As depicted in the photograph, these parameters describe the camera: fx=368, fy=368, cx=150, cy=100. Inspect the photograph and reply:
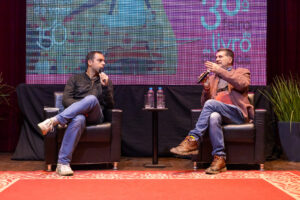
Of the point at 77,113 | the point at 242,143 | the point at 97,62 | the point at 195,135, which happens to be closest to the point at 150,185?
the point at 195,135

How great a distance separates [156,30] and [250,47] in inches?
43.5

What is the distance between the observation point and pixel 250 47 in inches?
167

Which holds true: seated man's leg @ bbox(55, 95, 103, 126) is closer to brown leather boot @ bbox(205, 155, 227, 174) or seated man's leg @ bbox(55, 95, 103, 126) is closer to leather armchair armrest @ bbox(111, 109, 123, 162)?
leather armchair armrest @ bbox(111, 109, 123, 162)

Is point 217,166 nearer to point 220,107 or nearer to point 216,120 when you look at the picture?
point 216,120

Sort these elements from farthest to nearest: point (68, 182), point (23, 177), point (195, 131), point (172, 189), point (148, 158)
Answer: point (148, 158) → point (195, 131) → point (23, 177) → point (68, 182) → point (172, 189)

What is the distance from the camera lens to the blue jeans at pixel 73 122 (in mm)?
3070

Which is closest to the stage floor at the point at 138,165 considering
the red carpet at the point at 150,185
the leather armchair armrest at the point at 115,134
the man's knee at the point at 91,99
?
the leather armchair armrest at the point at 115,134

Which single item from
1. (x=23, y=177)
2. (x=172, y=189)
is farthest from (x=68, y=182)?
(x=172, y=189)

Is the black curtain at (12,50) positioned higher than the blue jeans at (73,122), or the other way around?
the black curtain at (12,50)

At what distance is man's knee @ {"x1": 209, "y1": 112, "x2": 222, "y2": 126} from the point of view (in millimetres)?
3154

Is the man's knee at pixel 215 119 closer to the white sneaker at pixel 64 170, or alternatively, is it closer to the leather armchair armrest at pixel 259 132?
the leather armchair armrest at pixel 259 132

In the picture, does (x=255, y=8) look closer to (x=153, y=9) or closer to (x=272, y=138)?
(x=153, y=9)

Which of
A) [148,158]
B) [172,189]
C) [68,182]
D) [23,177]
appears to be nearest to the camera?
[172,189]

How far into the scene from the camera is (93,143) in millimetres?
3295
